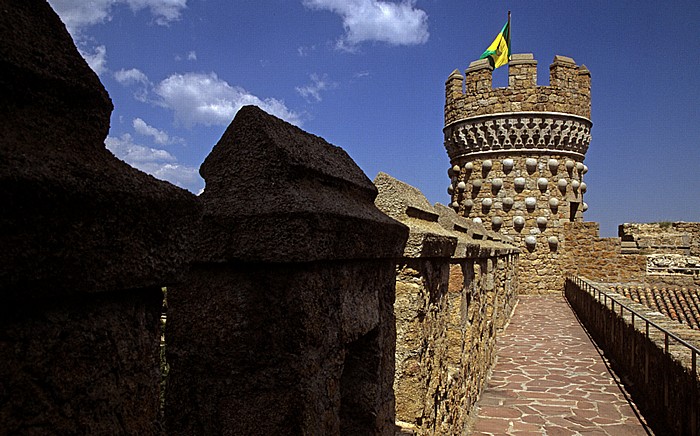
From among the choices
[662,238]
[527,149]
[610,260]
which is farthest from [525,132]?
[662,238]

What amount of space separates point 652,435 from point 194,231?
5567 millimetres

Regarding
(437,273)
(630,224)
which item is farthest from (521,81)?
(437,273)

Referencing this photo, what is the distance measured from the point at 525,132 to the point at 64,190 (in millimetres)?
19014

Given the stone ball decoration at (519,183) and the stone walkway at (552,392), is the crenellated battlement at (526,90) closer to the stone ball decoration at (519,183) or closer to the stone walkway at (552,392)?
the stone ball decoration at (519,183)

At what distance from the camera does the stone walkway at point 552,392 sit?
17.3ft

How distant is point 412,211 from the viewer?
295 centimetres

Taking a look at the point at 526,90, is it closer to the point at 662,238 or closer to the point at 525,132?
the point at 525,132

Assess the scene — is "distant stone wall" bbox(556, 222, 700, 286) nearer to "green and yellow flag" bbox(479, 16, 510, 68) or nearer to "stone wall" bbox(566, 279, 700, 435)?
"green and yellow flag" bbox(479, 16, 510, 68)

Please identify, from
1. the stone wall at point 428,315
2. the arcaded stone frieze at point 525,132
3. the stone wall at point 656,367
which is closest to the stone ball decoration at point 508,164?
the arcaded stone frieze at point 525,132

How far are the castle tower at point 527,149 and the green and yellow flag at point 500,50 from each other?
68 cm

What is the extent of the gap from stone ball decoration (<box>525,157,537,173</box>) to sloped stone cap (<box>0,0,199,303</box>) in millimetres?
18815

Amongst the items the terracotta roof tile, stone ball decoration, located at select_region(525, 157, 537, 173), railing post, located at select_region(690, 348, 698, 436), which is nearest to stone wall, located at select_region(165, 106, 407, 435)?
railing post, located at select_region(690, 348, 698, 436)

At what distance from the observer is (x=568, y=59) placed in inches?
736

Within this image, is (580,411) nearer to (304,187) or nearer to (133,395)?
(304,187)
